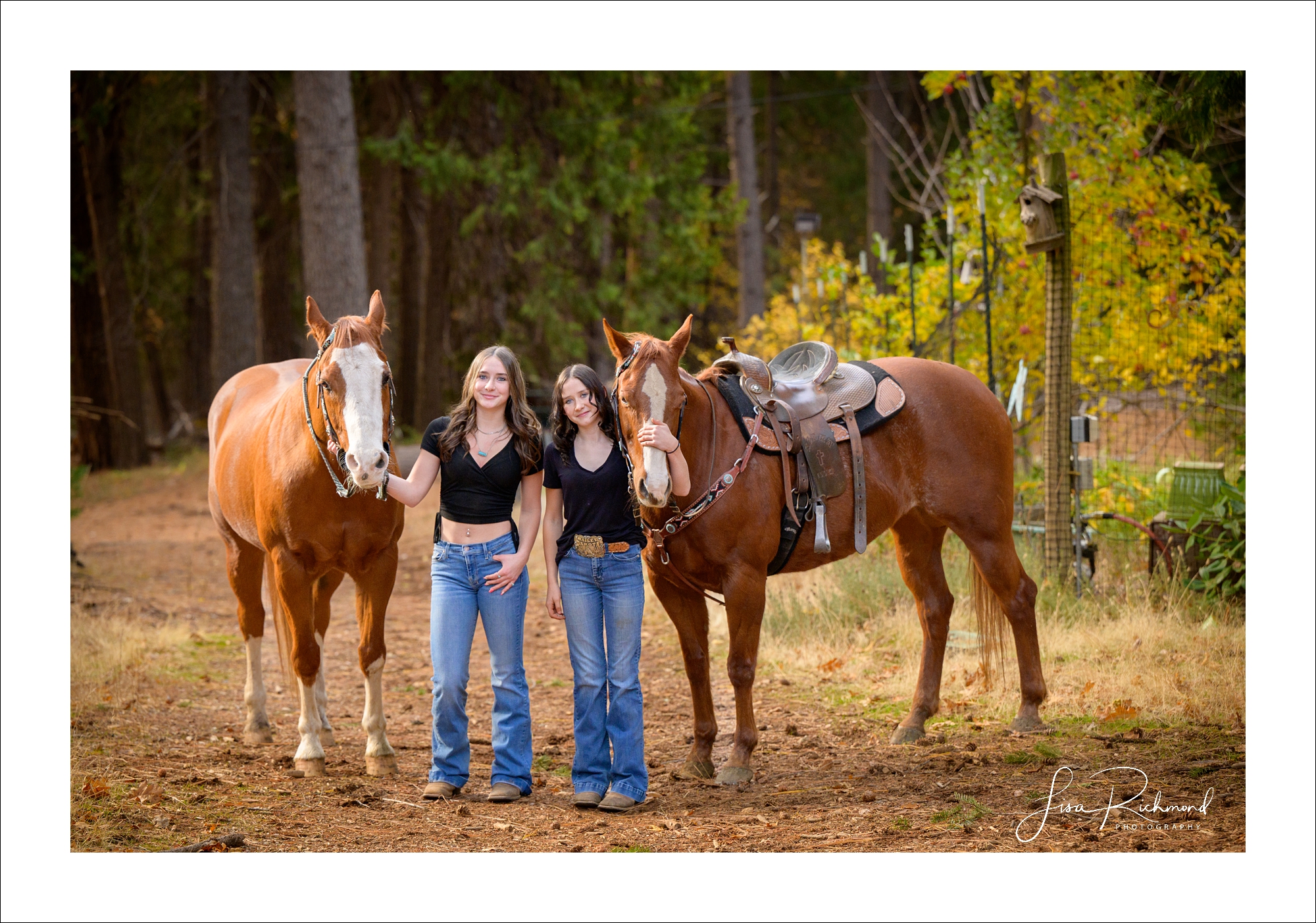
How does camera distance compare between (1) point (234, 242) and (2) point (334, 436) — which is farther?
(1) point (234, 242)

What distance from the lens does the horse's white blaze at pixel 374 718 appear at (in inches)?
192

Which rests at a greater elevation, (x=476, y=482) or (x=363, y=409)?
(x=363, y=409)

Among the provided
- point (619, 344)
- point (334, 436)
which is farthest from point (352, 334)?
point (619, 344)

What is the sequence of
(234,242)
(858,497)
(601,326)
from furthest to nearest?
(601,326) → (234,242) → (858,497)

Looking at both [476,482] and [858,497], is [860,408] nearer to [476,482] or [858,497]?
[858,497]

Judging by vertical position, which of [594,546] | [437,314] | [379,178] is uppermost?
[379,178]

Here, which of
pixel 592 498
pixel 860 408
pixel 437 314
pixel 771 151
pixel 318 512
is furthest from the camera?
pixel 771 151

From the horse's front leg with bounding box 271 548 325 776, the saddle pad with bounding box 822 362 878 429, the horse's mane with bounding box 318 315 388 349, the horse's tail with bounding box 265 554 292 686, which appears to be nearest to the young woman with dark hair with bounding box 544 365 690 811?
the horse's mane with bounding box 318 315 388 349

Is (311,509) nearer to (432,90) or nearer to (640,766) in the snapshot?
(640,766)

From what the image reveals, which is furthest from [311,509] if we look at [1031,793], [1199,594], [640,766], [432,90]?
[432,90]

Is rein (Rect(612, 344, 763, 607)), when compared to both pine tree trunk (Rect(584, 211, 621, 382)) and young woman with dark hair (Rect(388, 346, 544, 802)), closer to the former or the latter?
young woman with dark hair (Rect(388, 346, 544, 802))

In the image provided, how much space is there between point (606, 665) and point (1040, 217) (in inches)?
156

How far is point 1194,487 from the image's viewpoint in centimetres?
701

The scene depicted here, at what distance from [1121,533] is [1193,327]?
1.47m
